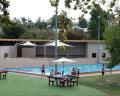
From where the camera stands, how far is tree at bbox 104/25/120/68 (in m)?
32.2

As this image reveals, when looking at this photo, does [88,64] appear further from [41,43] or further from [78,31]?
[78,31]

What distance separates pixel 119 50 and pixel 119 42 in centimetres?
69

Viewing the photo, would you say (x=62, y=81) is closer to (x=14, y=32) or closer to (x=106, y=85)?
(x=106, y=85)

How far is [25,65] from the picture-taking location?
150 feet

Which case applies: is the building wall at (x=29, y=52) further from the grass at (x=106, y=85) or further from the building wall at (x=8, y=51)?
the grass at (x=106, y=85)

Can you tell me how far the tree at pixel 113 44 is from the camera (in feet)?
106

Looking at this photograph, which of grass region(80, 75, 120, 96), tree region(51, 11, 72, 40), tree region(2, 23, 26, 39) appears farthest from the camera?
tree region(2, 23, 26, 39)

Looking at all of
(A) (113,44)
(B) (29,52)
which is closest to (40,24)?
(B) (29,52)

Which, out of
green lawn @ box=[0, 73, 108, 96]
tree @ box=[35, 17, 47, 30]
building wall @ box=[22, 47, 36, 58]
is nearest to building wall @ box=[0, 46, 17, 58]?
building wall @ box=[22, 47, 36, 58]

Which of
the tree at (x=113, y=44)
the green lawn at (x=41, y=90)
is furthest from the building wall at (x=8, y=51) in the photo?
the green lawn at (x=41, y=90)

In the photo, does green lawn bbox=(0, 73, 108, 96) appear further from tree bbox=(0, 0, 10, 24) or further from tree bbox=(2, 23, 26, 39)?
tree bbox=(2, 23, 26, 39)

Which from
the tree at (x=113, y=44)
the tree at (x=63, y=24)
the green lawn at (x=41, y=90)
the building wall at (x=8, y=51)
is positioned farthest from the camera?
the building wall at (x=8, y=51)

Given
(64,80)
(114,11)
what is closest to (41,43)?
(64,80)

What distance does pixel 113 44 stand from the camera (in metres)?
32.7
